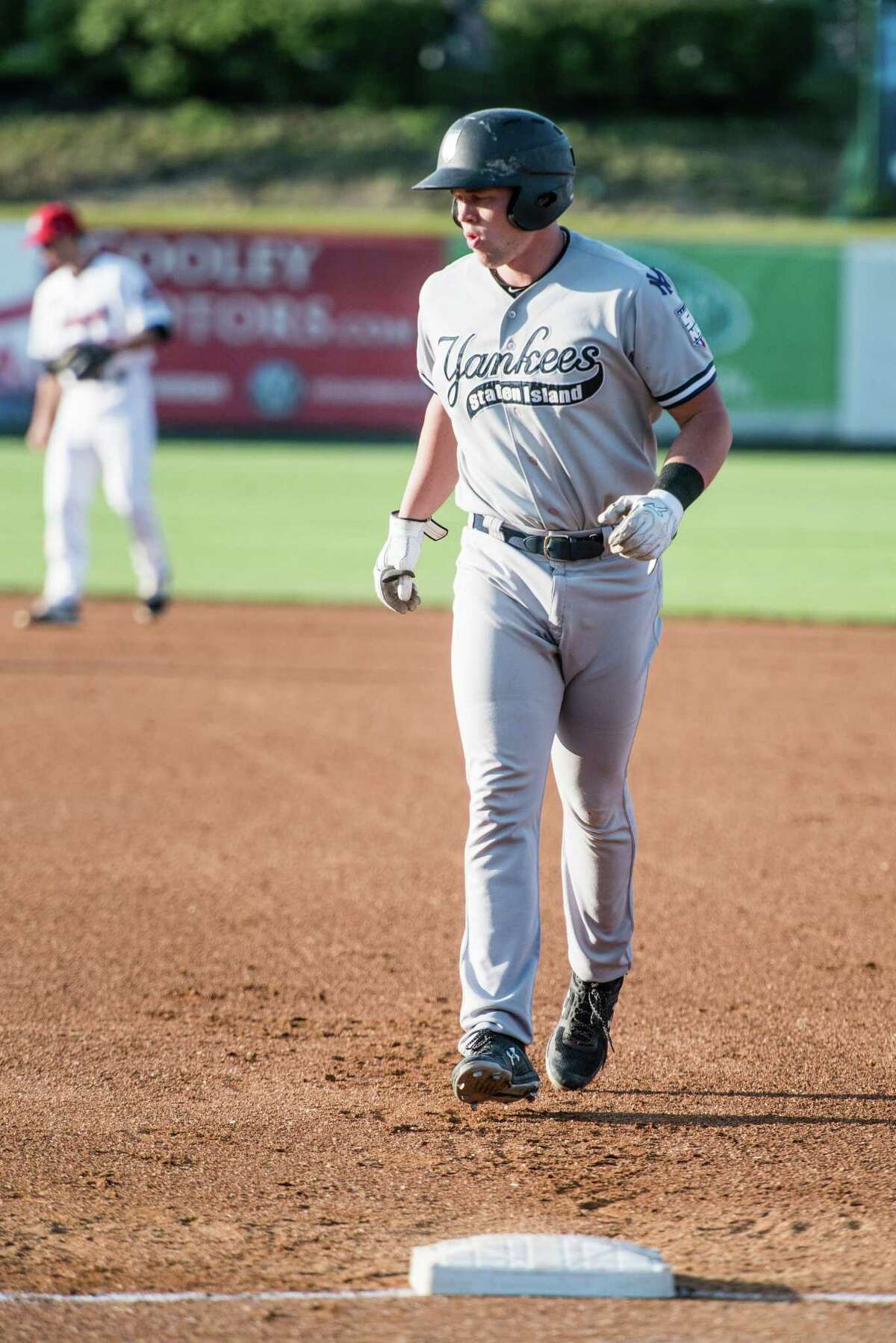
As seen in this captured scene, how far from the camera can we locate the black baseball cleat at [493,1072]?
3.71m

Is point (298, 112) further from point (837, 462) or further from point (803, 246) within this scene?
point (837, 462)

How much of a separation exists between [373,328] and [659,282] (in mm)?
20126

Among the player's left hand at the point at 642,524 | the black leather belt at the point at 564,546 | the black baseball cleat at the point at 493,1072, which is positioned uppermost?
the player's left hand at the point at 642,524

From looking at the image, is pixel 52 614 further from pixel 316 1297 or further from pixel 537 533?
pixel 316 1297

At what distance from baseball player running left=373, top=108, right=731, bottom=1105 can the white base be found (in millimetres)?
735

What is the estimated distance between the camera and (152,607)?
1067 centimetres

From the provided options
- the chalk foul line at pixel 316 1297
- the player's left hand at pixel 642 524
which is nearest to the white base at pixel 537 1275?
the chalk foul line at pixel 316 1297

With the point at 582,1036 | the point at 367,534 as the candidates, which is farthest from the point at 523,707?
the point at 367,534

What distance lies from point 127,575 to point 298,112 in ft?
85.3

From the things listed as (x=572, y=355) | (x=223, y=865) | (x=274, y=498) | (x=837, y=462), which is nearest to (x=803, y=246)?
(x=837, y=462)

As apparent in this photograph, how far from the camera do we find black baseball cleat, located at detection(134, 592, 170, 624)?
10.6 meters

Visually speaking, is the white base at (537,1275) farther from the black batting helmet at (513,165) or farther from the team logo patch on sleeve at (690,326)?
the black batting helmet at (513,165)

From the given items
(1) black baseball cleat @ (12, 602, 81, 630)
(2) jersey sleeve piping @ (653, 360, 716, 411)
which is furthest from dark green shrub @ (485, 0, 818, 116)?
(2) jersey sleeve piping @ (653, 360, 716, 411)

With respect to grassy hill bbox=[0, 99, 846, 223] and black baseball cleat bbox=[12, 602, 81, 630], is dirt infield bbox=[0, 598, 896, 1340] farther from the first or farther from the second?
grassy hill bbox=[0, 99, 846, 223]
